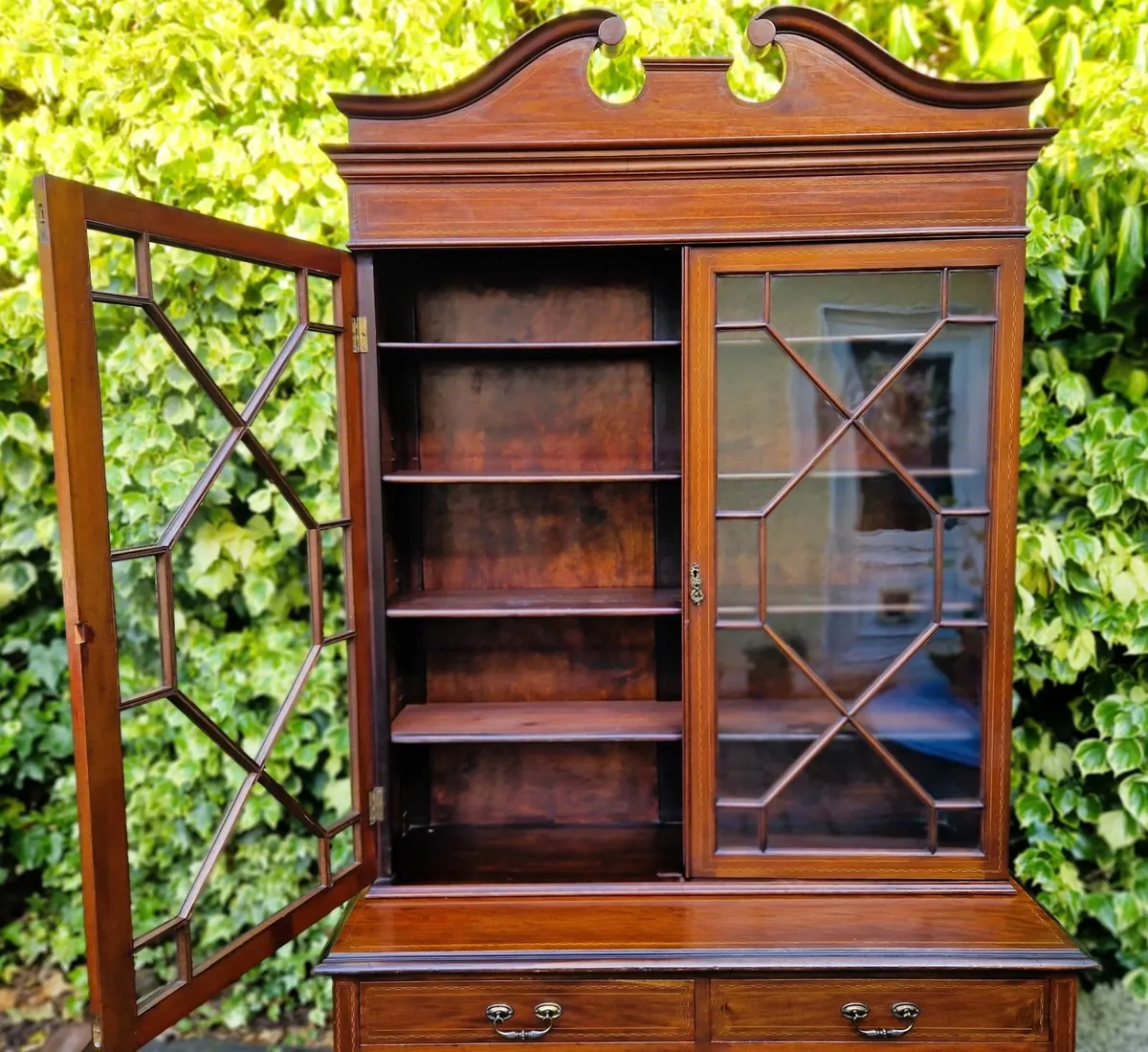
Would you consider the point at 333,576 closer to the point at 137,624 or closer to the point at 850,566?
the point at 137,624

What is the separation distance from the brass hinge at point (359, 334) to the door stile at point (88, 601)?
0.46 metres

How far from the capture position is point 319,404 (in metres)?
2.11

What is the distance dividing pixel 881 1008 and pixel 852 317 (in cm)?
121

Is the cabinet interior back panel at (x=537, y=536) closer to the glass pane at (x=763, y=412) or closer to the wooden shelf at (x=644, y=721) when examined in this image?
the wooden shelf at (x=644, y=721)

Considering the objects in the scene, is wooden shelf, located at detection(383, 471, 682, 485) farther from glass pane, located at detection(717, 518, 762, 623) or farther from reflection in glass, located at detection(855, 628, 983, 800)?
reflection in glass, located at detection(855, 628, 983, 800)

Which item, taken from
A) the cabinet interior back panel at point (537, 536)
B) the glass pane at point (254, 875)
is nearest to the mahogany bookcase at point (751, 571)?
the cabinet interior back panel at point (537, 536)

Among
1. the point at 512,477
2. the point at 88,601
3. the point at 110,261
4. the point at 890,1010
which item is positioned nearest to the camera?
the point at 88,601

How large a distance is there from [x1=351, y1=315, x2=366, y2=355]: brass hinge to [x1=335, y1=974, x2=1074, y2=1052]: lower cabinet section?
112 cm

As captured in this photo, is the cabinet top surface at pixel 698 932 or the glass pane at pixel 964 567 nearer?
the cabinet top surface at pixel 698 932

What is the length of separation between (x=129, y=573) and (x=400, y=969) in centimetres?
135

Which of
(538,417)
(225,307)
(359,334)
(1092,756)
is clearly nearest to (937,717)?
(1092,756)

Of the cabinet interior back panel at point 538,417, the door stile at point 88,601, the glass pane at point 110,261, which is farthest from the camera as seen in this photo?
the glass pane at point 110,261

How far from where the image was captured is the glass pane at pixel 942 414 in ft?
4.96

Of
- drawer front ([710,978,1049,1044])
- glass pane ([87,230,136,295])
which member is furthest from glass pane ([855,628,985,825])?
glass pane ([87,230,136,295])
